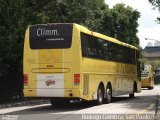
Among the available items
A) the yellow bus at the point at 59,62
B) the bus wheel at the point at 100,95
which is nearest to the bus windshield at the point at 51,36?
the yellow bus at the point at 59,62

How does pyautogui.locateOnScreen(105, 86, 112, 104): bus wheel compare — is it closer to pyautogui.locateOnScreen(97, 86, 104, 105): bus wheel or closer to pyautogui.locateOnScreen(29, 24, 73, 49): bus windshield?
pyautogui.locateOnScreen(97, 86, 104, 105): bus wheel

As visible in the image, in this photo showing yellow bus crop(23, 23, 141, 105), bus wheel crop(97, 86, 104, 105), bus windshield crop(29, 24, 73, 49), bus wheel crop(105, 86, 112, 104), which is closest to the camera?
yellow bus crop(23, 23, 141, 105)

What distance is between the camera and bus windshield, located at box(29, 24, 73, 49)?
21156mm

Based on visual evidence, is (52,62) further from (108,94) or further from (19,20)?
(19,20)

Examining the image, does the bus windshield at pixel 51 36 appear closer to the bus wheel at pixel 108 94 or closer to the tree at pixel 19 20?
the tree at pixel 19 20

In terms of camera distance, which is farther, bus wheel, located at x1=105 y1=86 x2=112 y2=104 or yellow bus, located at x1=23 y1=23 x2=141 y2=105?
bus wheel, located at x1=105 y1=86 x2=112 y2=104

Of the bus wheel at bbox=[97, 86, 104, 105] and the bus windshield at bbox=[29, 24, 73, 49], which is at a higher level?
the bus windshield at bbox=[29, 24, 73, 49]

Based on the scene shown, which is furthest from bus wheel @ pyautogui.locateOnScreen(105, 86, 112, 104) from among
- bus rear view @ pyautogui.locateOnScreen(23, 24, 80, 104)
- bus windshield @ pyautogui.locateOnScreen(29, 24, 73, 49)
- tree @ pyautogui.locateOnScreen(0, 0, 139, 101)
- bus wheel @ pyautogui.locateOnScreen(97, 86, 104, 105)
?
tree @ pyautogui.locateOnScreen(0, 0, 139, 101)

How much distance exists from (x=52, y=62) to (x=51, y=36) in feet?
3.82

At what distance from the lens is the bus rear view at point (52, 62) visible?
20.9m

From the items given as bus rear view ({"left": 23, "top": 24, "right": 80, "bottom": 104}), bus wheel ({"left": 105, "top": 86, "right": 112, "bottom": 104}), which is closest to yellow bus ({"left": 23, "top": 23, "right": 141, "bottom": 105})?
bus rear view ({"left": 23, "top": 24, "right": 80, "bottom": 104})

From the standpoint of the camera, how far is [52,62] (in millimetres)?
21109

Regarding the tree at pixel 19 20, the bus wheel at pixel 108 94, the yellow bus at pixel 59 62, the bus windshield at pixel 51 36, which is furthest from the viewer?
the tree at pixel 19 20

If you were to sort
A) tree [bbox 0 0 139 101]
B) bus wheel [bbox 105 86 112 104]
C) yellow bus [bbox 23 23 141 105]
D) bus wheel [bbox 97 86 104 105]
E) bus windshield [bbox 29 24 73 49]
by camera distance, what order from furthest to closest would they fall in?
tree [bbox 0 0 139 101]
bus wheel [bbox 105 86 112 104]
bus wheel [bbox 97 86 104 105]
bus windshield [bbox 29 24 73 49]
yellow bus [bbox 23 23 141 105]
